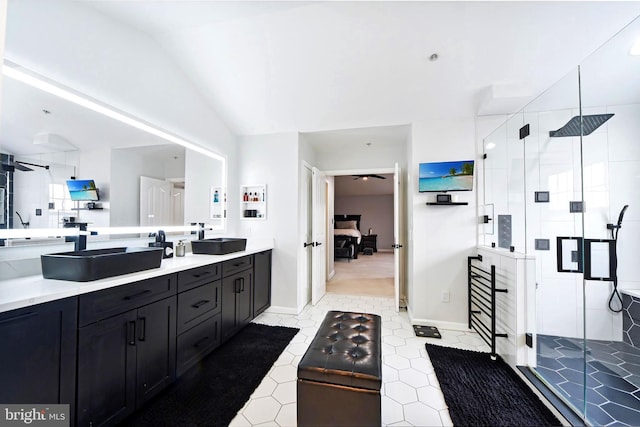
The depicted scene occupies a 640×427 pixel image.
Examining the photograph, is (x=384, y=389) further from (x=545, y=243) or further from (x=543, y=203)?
(x=543, y=203)

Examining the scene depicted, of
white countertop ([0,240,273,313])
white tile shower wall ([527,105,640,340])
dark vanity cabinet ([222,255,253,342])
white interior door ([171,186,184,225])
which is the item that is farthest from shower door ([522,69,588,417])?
white interior door ([171,186,184,225])

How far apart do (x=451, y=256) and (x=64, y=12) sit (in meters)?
3.96

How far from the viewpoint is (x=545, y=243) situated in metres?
2.26

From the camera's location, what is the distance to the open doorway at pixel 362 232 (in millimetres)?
5320

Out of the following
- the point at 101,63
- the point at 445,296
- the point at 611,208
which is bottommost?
the point at 445,296

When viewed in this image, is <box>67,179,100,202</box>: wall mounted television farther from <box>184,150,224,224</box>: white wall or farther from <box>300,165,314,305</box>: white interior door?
<box>300,165,314,305</box>: white interior door

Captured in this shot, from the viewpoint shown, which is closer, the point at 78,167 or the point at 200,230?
the point at 78,167

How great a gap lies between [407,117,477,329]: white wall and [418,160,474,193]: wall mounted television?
92mm

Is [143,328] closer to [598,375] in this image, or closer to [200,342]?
[200,342]

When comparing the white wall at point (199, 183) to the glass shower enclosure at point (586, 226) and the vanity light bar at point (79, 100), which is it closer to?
the vanity light bar at point (79, 100)

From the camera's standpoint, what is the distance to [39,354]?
111 cm

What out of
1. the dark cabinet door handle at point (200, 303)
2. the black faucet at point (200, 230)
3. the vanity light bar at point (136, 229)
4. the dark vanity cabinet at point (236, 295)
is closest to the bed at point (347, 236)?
the dark vanity cabinet at point (236, 295)

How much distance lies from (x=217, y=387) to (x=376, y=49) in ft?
10.2

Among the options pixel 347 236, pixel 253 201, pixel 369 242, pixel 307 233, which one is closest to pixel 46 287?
pixel 253 201
